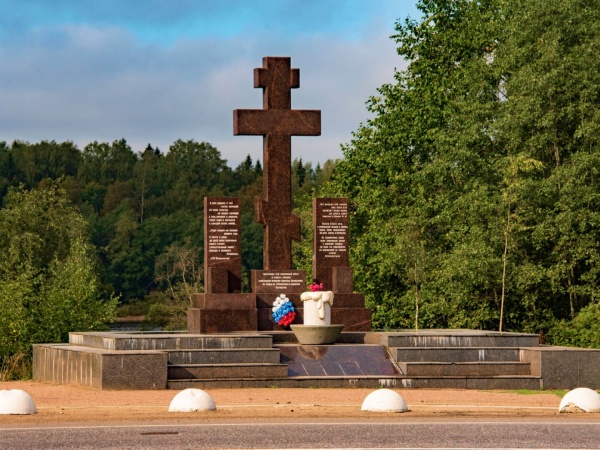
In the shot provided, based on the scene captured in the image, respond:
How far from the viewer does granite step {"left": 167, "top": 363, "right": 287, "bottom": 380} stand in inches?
1014

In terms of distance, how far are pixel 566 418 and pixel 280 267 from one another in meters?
13.3

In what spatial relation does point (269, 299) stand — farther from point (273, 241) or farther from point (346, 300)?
point (346, 300)

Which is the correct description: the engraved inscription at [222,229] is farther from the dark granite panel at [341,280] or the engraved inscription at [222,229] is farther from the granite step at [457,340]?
the granite step at [457,340]

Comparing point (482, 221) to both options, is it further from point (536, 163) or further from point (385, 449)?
point (385, 449)

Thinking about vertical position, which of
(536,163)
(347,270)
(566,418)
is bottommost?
(566,418)

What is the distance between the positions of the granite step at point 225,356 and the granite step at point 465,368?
279cm

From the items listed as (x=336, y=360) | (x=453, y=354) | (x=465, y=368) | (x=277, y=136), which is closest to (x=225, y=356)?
(x=336, y=360)

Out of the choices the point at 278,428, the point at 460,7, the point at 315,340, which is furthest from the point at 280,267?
the point at 460,7

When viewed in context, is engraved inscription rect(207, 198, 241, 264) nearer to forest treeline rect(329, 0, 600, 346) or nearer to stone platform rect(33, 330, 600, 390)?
stone platform rect(33, 330, 600, 390)

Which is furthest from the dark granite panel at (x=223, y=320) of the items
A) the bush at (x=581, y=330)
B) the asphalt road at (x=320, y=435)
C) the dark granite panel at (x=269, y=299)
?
the asphalt road at (x=320, y=435)

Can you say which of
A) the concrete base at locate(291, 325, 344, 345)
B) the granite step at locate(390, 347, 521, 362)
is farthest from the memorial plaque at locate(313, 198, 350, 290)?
the granite step at locate(390, 347, 521, 362)

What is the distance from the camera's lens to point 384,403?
20047mm

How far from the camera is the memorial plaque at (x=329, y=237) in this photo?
31.9 m

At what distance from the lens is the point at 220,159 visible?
161 meters
